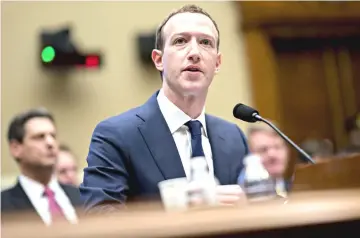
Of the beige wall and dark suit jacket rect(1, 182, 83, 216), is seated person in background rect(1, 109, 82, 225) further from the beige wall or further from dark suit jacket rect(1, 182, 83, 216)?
the beige wall

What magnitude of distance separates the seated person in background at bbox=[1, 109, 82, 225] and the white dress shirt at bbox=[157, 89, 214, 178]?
0.84m

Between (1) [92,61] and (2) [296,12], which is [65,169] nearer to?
(1) [92,61]

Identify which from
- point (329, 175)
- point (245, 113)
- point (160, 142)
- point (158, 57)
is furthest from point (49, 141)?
point (329, 175)

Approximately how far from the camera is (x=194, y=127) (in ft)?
4.59

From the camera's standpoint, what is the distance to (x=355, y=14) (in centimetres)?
369

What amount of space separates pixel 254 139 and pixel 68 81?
123cm

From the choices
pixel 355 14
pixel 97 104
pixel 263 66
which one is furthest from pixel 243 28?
pixel 97 104

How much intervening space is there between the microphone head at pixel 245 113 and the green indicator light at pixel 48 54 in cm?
199

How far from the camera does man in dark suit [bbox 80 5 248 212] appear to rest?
127 centimetres

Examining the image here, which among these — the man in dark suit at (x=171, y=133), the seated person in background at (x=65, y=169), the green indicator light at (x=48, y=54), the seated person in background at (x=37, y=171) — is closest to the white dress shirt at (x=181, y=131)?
the man in dark suit at (x=171, y=133)

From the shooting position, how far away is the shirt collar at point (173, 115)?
4.59 feet

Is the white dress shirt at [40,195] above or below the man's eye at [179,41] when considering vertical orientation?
below

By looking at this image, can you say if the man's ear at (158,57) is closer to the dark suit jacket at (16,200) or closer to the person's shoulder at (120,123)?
the person's shoulder at (120,123)

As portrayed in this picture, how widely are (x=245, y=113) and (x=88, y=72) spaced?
2.12 metres
